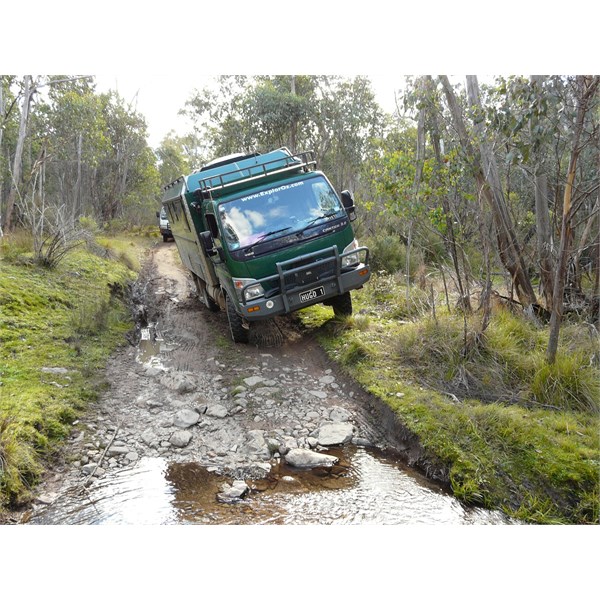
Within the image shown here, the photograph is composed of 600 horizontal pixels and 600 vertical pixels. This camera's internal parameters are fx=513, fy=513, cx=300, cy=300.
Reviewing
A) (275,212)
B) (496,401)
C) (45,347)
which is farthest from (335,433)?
(45,347)

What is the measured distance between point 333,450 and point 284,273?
2540 mm

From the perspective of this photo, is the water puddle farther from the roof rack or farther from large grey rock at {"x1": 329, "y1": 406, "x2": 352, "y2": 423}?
large grey rock at {"x1": 329, "y1": 406, "x2": 352, "y2": 423}

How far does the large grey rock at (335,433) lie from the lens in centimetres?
491

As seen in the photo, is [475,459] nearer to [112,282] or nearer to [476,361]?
[476,361]

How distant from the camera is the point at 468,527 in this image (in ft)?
11.1

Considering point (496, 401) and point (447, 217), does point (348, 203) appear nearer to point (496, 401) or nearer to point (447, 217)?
point (447, 217)

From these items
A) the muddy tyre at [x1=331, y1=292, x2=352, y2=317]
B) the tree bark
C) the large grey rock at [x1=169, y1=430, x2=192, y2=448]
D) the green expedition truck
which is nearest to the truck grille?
the green expedition truck

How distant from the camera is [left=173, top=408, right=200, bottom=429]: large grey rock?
5.27 m

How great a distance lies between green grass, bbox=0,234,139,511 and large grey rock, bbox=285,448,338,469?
2122mm

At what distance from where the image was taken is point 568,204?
4395 millimetres

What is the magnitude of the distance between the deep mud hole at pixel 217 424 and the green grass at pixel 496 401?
271 millimetres

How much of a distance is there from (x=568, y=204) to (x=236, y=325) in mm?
4711

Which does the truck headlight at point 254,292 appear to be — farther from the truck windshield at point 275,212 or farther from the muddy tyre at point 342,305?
the muddy tyre at point 342,305

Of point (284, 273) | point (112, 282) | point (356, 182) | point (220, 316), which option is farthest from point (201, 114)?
point (284, 273)
